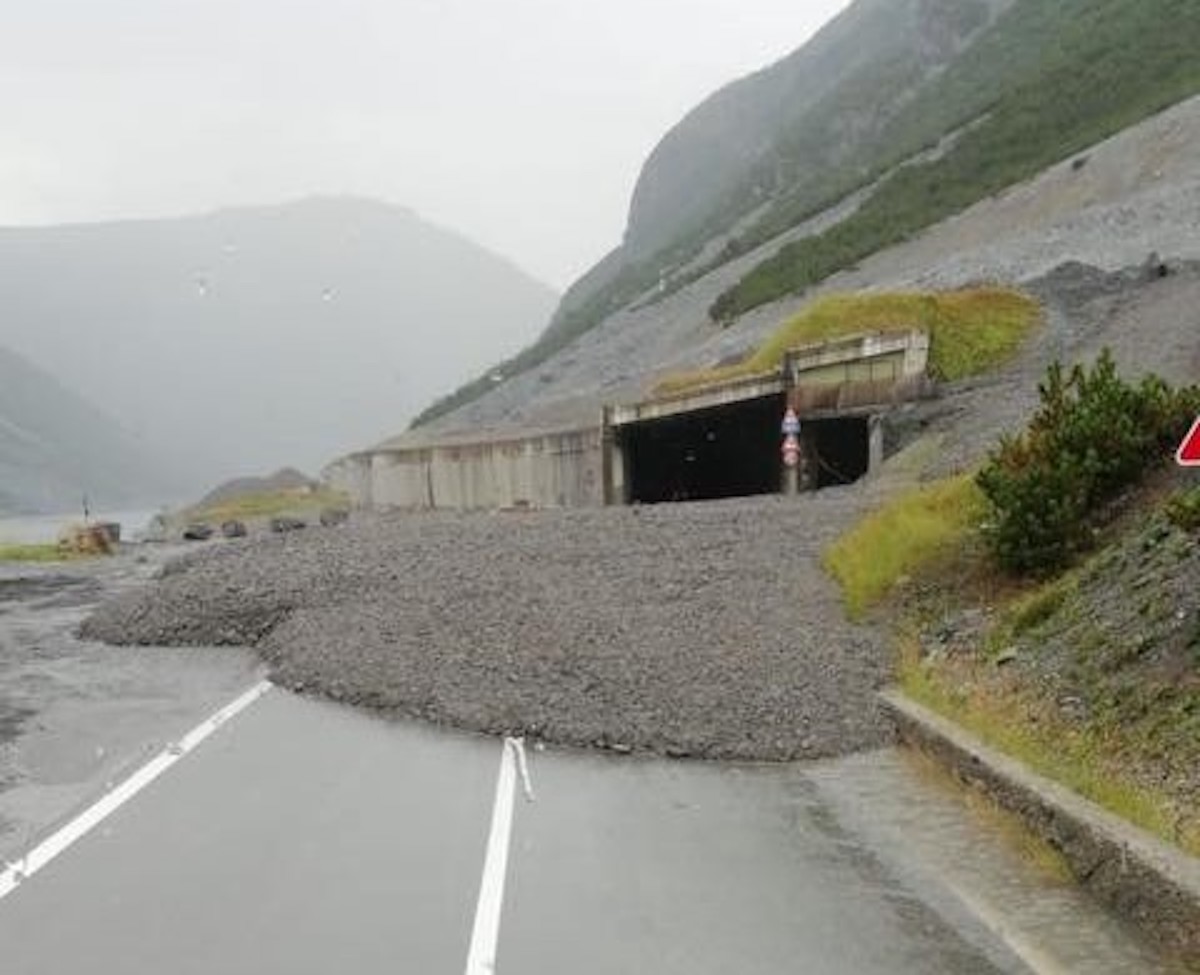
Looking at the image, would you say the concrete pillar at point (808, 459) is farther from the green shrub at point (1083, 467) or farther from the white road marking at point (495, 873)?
the white road marking at point (495, 873)

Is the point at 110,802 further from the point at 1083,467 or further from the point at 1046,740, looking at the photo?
the point at 1083,467

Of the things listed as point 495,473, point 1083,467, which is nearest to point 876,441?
point 495,473

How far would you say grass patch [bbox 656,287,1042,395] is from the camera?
3266 cm

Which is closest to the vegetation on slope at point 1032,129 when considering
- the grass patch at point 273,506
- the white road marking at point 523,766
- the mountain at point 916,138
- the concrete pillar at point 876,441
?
the mountain at point 916,138

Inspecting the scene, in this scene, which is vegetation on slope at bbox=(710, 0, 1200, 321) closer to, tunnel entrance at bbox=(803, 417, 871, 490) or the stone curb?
tunnel entrance at bbox=(803, 417, 871, 490)

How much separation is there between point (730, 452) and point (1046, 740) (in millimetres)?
32281

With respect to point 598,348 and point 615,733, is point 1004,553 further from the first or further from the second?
point 598,348

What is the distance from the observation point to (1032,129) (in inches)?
2901

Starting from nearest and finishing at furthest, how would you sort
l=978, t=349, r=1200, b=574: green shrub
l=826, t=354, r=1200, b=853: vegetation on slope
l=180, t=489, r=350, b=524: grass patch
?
l=826, t=354, r=1200, b=853: vegetation on slope, l=978, t=349, r=1200, b=574: green shrub, l=180, t=489, r=350, b=524: grass patch

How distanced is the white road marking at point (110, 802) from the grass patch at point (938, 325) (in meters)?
22.8

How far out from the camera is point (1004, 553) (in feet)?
45.3

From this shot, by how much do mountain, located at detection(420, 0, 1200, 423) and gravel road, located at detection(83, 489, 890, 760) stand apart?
46.4 m

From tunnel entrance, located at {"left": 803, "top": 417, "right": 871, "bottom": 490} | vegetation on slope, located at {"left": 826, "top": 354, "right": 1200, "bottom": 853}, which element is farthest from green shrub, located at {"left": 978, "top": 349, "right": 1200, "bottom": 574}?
tunnel entrance, located at {"left": 803, "top": 417, "right": 871, "bottom": 490}

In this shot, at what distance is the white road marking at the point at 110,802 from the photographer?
7.80 metres
